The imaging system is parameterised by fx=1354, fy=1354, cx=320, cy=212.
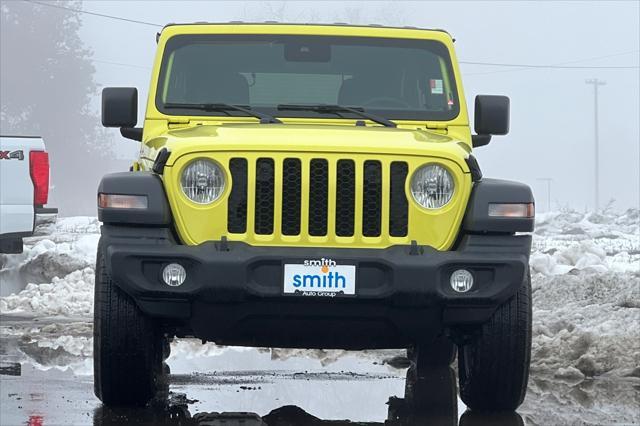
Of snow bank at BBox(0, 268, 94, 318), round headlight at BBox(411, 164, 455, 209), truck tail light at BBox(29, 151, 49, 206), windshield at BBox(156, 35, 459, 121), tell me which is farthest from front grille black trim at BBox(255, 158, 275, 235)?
truck tail light at BBox(29, 151, 49, 206)

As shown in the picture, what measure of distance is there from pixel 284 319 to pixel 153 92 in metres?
2.08

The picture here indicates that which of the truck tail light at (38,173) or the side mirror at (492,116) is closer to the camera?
the side mirror at (492,116)

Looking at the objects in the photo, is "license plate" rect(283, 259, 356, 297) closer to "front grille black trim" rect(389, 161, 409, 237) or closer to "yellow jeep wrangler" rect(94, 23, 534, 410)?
"yellow jeep wrangler" rect(94, 23, 534, 410)

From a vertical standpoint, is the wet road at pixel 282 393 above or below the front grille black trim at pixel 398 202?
below

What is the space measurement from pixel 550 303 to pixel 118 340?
642 centimetres

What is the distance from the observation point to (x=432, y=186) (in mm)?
6477

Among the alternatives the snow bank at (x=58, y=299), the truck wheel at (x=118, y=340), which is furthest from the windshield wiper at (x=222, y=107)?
the snow bank at (x=58, y=299)

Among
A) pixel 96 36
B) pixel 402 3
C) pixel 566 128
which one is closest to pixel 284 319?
pixel 402 3

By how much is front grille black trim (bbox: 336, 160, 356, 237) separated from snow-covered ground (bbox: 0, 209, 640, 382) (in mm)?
2500

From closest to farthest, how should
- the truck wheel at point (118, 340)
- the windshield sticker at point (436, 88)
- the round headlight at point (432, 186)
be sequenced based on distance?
the round headlight at point (432, 186), the truck wheel at point (118, 340), the windshield sticker at point (436, 88)

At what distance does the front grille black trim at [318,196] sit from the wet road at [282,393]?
968 mm

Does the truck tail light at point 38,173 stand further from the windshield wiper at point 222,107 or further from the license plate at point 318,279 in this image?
the license plate at point 318,279

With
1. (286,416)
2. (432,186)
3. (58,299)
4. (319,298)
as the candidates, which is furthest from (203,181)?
(58,299)

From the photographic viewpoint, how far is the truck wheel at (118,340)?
657cm
